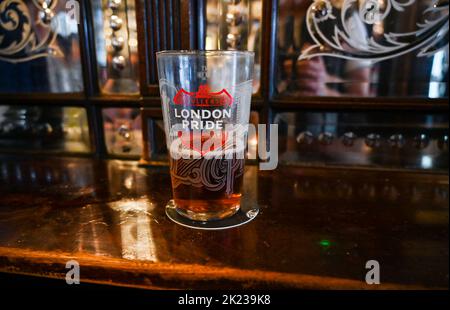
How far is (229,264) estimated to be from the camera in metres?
0.49

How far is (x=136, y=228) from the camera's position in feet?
1.95

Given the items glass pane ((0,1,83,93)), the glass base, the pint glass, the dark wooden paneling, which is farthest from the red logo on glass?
glass pane ((0,1,83,93))

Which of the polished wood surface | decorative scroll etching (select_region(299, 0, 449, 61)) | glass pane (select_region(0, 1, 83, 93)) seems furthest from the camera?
glass pane (select_region(0, 1, 83, 93))

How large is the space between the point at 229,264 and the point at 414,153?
62cm

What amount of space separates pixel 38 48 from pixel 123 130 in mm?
313

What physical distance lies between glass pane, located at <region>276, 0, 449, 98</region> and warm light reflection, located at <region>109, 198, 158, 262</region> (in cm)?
46

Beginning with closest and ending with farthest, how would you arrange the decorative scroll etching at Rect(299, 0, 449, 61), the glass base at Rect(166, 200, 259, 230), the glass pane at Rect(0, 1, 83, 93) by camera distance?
the glass base at Rect(166, 200, 259, 230), the decorative scroll etching at Rect(299, 0, 449, 61), the glass pane at Rect(0, 1, 83, 93)

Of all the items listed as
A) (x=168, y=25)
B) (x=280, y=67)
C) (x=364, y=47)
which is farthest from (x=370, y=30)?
(x=168, y=25)

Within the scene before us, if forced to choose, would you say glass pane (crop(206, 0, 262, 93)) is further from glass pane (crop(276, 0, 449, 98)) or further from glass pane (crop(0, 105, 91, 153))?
glass pane (crop(0, 105, 91, 153))

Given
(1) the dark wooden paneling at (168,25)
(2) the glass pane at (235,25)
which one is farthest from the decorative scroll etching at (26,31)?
(2) the glass pane at (235,25)

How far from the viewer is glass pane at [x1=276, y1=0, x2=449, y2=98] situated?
795 mm

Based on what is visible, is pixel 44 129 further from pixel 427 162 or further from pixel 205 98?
pixel 427 162
